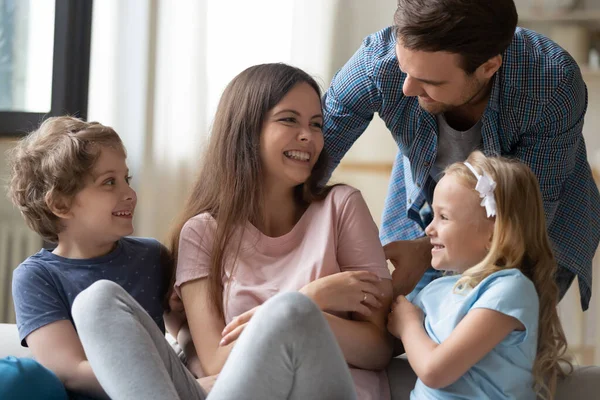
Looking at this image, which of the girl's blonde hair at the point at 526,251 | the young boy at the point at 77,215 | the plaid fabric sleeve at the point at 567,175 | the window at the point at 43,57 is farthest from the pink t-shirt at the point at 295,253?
the window at the point at 43,57

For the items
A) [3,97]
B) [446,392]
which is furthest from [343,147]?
[3,97]

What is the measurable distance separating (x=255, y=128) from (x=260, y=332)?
1.75 feet

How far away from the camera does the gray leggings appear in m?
1.20

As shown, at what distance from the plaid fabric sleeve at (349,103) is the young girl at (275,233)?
0.57 ft

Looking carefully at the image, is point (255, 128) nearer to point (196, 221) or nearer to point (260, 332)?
point (196, 221)

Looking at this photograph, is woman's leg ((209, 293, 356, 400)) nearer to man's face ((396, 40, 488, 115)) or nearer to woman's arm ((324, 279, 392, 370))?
woman's arm ((324, 279, 392, 370))

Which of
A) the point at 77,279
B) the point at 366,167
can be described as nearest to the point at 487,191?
the point at 77,279

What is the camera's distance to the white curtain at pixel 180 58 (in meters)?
3.23

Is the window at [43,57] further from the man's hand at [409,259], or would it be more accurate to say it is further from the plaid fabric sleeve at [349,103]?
the man's hand at [409,259]

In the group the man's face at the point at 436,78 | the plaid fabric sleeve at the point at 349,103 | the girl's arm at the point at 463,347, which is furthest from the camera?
the plaid fabric sleeve at the point at 349,103

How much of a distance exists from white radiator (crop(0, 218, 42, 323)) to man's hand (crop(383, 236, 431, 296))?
1818 millimetres

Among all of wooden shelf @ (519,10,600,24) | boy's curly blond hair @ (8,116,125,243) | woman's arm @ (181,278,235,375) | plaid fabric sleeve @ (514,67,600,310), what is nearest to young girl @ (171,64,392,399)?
woman's arm @ (181,278,235,375)

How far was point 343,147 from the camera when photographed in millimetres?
1940

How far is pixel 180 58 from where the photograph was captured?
3260mm
